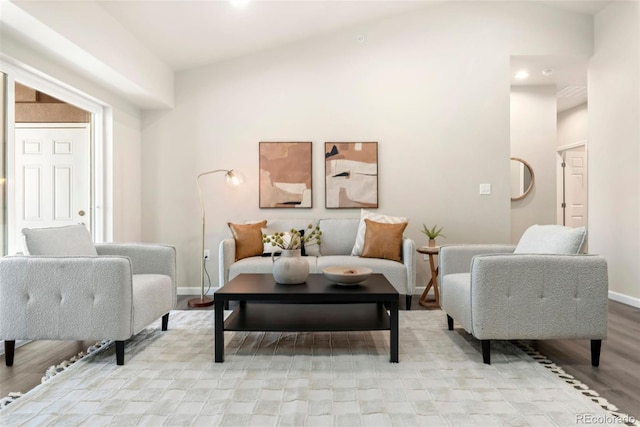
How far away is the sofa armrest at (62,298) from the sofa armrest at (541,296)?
6.90 ft

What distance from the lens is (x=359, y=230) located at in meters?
3.80

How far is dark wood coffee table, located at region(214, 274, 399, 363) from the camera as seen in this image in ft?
7.14

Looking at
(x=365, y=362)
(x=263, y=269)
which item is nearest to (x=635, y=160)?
(x=365, y=362)

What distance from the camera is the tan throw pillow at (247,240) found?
11.8 feet

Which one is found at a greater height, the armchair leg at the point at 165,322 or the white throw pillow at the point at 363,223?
the white throw pillow at the point at 363,223

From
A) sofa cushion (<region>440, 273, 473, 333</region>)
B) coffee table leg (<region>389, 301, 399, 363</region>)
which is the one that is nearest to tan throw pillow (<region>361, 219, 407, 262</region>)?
sofa cushion (<region>440, 273, 473, 333</region>)

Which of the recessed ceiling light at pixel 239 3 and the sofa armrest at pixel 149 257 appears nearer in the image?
the sofa armrest at pixel 149 257

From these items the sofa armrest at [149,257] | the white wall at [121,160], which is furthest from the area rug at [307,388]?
the white wall at [121,160]

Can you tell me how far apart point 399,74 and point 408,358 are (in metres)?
3.14

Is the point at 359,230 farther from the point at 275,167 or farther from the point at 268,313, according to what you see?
the point at 268,313

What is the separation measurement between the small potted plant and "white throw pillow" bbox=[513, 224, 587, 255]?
1.11 m

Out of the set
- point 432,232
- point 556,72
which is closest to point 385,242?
point 432,232

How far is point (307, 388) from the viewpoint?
1854mm

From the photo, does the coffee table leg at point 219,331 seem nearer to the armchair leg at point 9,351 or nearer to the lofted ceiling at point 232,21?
the armchair leg at point 9,351
